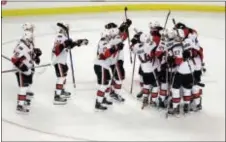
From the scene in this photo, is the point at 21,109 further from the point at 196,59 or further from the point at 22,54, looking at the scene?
the point at 196,59

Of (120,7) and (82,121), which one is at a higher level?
(120,7)

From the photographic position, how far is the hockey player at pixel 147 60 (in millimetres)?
4078

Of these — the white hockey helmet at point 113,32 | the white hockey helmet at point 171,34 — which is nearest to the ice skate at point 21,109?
the white hockey helmet at point 113,32

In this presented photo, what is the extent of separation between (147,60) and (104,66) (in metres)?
0.37

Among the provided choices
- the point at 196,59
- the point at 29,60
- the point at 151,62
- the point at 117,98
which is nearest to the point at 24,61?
the point at 29,60

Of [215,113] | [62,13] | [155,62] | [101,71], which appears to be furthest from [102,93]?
[62,13]

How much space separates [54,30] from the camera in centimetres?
689

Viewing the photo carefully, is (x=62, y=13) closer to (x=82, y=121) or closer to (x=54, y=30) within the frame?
(x=54, y=30)

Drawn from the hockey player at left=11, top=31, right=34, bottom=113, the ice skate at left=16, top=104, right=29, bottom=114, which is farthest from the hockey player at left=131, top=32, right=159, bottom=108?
the ice skate at left=16, top=104, right=29, bottom=114

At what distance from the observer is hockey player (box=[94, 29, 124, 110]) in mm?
4031

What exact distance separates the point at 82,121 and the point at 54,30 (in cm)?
300

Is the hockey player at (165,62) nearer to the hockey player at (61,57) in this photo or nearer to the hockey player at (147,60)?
the hockey player at (147,60)

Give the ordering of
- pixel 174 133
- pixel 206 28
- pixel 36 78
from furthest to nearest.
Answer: pixel 206 28
pixel 36 78
pixel 174 133

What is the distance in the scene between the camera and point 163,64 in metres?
4.05
